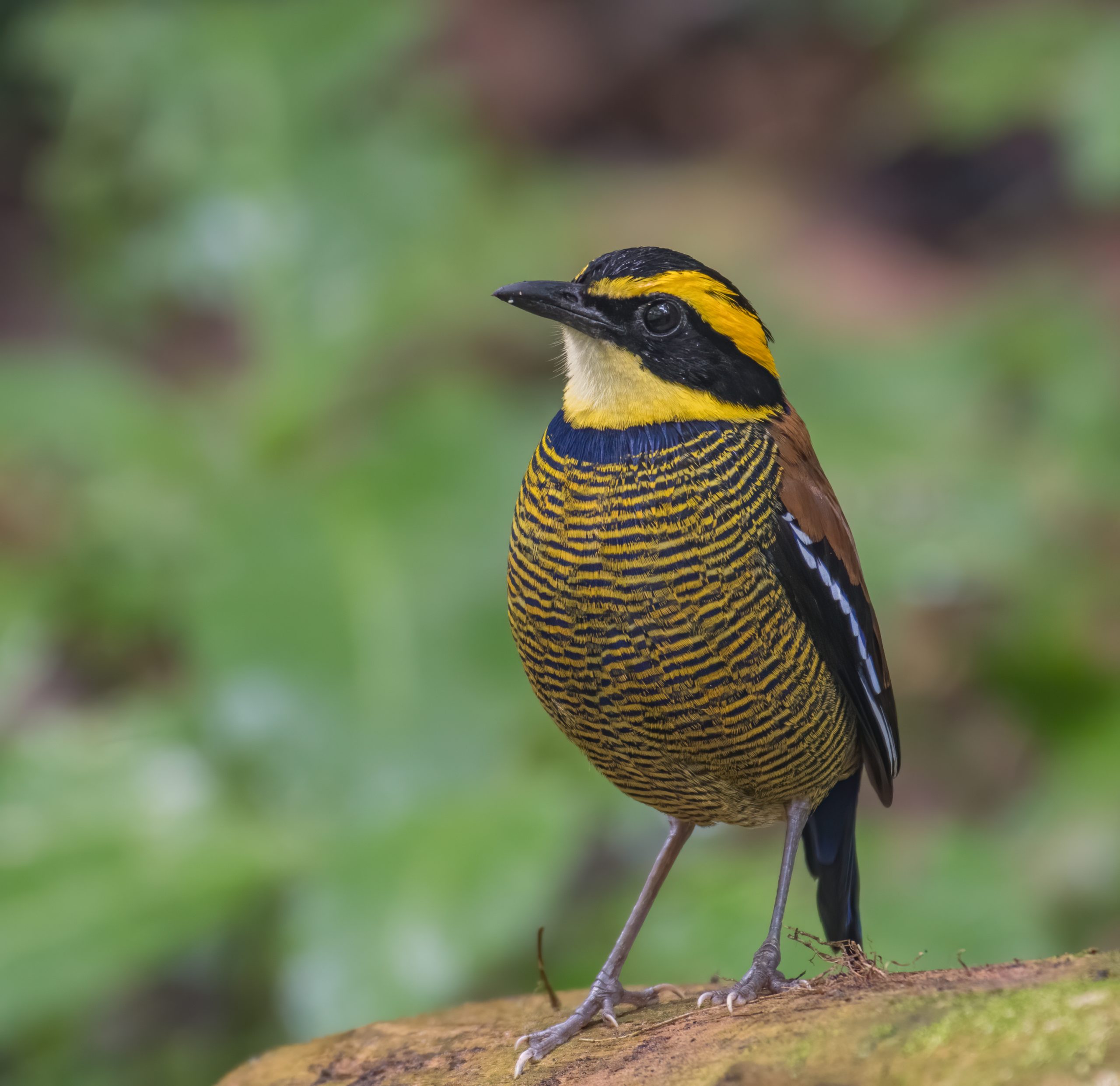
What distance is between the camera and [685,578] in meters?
3.25

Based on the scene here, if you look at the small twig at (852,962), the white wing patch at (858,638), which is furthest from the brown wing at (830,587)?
the small twig at (852,962)

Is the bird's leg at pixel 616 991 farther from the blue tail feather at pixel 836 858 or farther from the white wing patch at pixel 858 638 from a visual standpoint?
the white wing patch at pixel 858 638

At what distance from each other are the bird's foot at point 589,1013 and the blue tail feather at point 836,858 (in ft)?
1.98

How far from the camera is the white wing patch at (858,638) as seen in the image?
3.43 meters

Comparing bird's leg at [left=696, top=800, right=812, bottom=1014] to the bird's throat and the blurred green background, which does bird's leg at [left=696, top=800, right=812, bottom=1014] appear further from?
the blurred green background

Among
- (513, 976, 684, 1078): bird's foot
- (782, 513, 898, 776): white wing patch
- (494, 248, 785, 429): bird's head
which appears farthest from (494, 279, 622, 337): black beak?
(513, 976, 684, 1078): bird's foot

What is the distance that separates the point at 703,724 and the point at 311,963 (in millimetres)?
2100

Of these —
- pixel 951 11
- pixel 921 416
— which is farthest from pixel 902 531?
pixel 951 11

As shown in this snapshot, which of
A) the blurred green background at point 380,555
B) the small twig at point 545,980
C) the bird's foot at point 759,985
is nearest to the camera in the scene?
the bird's foot at point 759,985

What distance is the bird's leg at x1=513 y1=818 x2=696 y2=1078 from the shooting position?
3.29 metres

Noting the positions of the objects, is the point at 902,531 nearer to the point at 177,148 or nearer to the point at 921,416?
the point at 921,416

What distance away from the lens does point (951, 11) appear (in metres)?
12.9

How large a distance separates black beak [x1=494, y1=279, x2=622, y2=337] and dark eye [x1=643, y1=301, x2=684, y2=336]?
82mm

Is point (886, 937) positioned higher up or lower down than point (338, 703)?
lower down
